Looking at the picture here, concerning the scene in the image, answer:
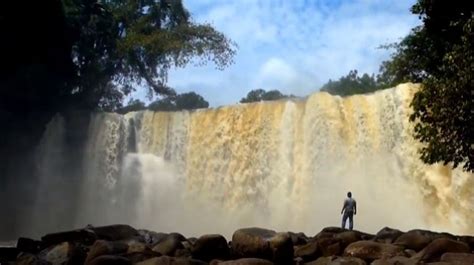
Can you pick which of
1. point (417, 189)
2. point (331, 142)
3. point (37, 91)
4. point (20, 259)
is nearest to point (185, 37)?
point (37, 91)

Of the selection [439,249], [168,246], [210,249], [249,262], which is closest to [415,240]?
[439,249]

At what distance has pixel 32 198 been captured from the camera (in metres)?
26.8

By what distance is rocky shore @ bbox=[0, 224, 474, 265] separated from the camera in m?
10.4

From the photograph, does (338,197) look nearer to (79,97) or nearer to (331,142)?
(331,142)

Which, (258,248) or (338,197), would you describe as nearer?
(258,248)

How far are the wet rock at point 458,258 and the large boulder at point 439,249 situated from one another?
0.25 meters

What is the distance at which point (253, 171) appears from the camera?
2523cm

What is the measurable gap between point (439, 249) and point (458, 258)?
1.89 ft

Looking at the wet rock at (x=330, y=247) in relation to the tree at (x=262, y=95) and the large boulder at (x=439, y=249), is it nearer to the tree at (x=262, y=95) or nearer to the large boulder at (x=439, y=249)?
the large boulder at (x=439, y=249)

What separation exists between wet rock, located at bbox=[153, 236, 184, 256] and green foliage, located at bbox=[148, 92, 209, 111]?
26.0 meters

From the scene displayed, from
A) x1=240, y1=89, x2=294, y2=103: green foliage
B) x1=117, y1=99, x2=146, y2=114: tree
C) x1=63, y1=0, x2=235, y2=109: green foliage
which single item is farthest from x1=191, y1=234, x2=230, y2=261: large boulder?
x1=240, y1=89, x2=294, y2=103: green foliage

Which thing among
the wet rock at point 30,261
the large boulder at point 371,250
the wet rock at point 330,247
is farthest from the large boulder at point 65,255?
the large boulder at point 371,250

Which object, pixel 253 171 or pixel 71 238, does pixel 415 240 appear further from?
pixel 253 171

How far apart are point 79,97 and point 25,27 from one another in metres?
6.02
